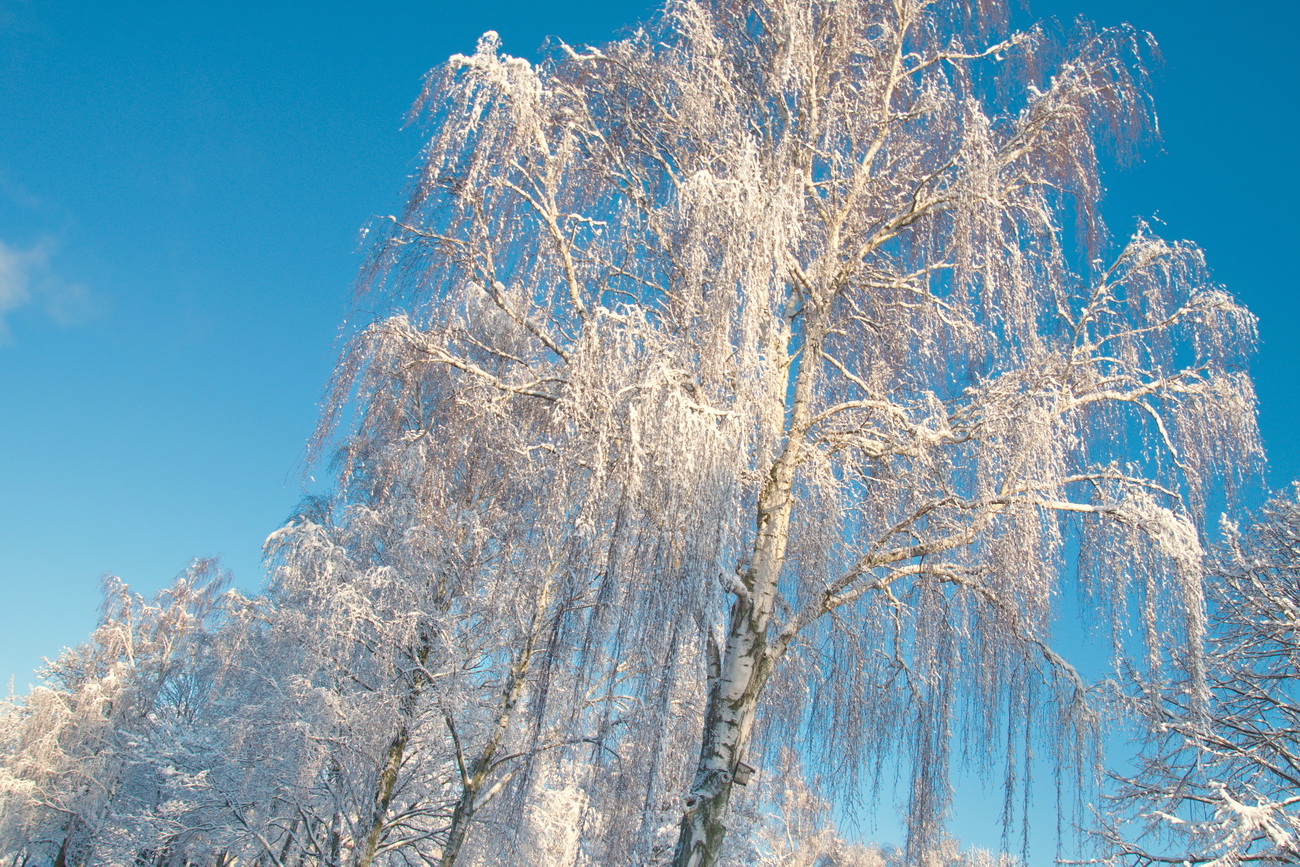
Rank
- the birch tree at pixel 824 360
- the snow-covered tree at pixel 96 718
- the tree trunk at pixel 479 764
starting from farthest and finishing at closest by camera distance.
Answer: the snow-covered tree at pixel 96 718
the tree trunk at pixel 479 764
the birch tree at pixel 824 360

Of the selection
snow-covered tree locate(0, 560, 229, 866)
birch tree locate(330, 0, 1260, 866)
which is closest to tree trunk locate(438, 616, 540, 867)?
birch tree locate(330, 0, 1260, 866)

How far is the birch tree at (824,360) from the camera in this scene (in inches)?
158

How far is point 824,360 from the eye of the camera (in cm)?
611

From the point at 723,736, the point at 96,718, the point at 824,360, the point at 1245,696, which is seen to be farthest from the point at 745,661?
the point at 96,718

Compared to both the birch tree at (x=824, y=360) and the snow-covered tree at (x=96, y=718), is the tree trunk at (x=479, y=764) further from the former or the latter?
the snow-covered tree at (x=96, y=718)

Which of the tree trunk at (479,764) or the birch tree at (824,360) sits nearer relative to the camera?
the birch tree at (824,360)

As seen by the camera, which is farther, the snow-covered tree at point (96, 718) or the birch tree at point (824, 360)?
the snow-covered tree at point (96, 718)

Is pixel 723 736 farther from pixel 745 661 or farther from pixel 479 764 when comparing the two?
pixel 479 764

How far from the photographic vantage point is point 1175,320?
518 centimetres

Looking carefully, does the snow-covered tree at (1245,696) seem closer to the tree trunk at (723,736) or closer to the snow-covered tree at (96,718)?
the tree trunk at (723,736)

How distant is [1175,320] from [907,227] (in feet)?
6.21

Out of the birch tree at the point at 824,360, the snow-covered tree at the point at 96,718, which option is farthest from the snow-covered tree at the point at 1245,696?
the snow-covered tree at the point at 96,718

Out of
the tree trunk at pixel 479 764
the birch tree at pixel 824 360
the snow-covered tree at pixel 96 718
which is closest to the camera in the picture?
the birch tree at pixel 824 360

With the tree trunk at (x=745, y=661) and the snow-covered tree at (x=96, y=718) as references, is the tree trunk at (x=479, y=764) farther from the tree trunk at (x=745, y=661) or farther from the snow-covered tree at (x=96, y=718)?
the snow-covered tree at (x=96, y=718)
